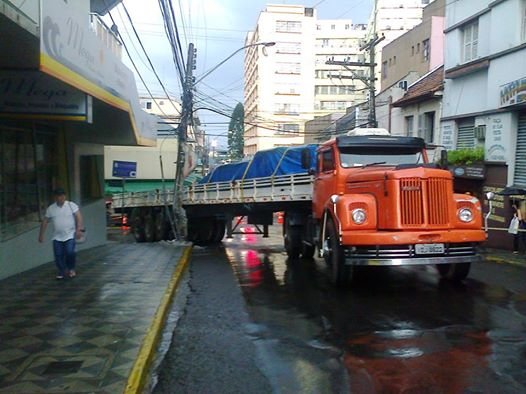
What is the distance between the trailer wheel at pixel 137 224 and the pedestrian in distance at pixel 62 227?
51.5 feet

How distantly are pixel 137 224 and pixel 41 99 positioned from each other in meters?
17.0

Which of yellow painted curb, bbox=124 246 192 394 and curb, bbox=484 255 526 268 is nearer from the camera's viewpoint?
yellow painted curb, bbox=124 246 192 394

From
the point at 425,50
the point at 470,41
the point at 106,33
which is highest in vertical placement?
the point at 425,50

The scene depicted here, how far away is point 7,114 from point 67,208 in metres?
1.83

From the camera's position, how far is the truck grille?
8.90m

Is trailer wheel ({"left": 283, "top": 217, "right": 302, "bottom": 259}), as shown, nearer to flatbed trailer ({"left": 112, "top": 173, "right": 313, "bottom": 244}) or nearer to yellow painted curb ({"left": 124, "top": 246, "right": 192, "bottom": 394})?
flatbed trailer ({"left": 112, "top": 173, "right": 313, "bottom": 244})

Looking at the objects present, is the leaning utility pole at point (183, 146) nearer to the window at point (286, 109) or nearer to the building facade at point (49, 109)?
the building facade at point (49, 109)

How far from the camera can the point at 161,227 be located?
75.7ft

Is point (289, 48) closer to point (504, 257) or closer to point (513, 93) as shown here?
point (513, 93)

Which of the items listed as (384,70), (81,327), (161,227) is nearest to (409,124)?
(161,227)

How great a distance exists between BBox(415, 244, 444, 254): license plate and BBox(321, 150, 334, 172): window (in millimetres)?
2770

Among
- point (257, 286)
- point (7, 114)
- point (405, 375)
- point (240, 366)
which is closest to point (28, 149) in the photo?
point (7, 114)

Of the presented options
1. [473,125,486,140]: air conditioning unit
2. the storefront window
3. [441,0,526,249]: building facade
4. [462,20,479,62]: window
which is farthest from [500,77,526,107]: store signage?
the storefront window

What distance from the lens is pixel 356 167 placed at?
34.9ft
